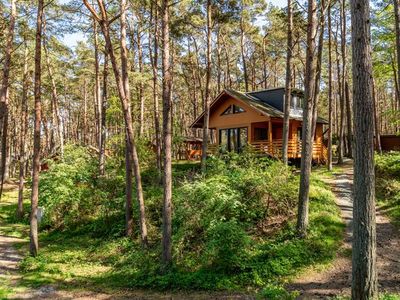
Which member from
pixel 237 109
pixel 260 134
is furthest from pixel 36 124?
pixel 260 134

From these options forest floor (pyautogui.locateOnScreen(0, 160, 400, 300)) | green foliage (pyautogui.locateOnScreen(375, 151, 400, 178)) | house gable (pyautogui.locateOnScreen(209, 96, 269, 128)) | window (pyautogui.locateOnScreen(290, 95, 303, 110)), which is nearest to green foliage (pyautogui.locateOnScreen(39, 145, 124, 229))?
forest floor (pyautogui.locateOnScreen(0, 160, 400, 300))

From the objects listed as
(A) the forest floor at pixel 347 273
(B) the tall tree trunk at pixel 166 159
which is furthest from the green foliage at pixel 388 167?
(B) the tall tree trunk at pixel 166 159

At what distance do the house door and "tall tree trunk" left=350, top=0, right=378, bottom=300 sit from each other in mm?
18807

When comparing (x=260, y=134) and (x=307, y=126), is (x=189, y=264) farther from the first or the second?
(x=260, y=134)

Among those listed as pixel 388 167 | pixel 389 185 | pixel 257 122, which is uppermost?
pixel 257 122

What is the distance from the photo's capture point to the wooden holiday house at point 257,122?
2189cm

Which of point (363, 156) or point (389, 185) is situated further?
point (389, 185)

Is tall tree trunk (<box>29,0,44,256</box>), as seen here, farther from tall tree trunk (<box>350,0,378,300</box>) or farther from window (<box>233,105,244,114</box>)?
window (<box>233,105,244,114</box>)

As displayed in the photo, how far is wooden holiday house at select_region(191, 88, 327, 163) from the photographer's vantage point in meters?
21.9

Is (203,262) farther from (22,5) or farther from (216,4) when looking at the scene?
(22,5)

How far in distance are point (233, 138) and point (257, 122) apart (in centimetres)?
285

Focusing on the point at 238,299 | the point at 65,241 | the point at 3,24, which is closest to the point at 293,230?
the point at 238,299

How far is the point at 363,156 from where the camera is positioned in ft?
17.2

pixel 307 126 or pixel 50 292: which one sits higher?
pixel 307 126
